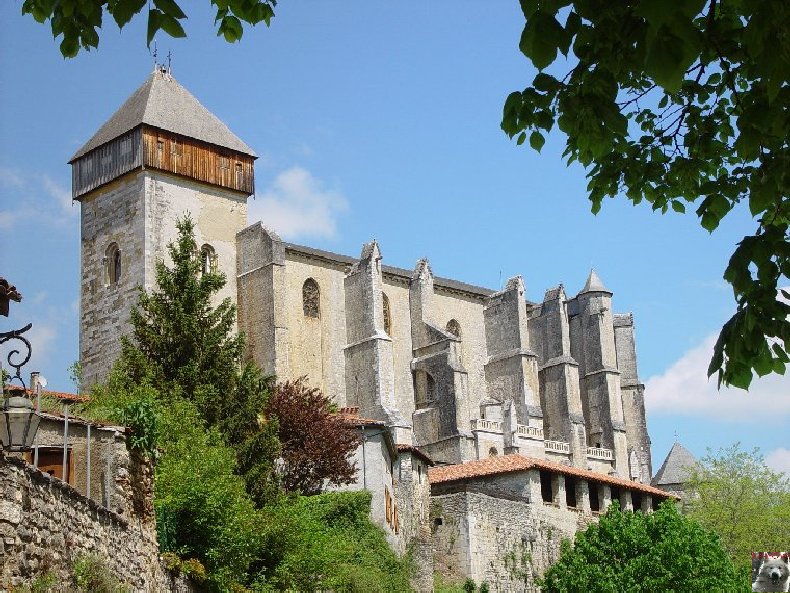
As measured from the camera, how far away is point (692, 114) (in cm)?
869

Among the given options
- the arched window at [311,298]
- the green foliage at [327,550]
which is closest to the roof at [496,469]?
the green foliage at [327,550]

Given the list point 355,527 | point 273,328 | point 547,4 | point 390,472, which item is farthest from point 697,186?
point 273,328

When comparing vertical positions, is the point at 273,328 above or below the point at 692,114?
above

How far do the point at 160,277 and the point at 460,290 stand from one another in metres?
28.2

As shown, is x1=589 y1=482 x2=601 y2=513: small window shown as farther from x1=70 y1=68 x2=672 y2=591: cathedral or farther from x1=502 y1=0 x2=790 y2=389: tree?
x1=502 y1=0 x2=790 y2=389: tree

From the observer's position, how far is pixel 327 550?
78.1 feet

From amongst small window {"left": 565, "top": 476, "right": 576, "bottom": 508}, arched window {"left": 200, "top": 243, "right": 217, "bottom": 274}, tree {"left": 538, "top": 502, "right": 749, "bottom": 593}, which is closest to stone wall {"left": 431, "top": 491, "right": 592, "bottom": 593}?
tree {"left": 538, "top": 502, "right": 749, "bottom": 593}

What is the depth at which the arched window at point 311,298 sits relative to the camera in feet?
163

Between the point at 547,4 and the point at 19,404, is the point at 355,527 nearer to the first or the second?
the point at 19,404

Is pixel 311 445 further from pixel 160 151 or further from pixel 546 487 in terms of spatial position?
pixel 160 151

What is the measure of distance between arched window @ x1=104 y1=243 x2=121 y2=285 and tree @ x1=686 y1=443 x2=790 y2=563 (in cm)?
2506

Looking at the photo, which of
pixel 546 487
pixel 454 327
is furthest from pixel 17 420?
pixel 454 327

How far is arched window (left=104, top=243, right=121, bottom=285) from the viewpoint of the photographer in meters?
46.4

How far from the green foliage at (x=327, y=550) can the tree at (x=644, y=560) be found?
6038 millimetres
